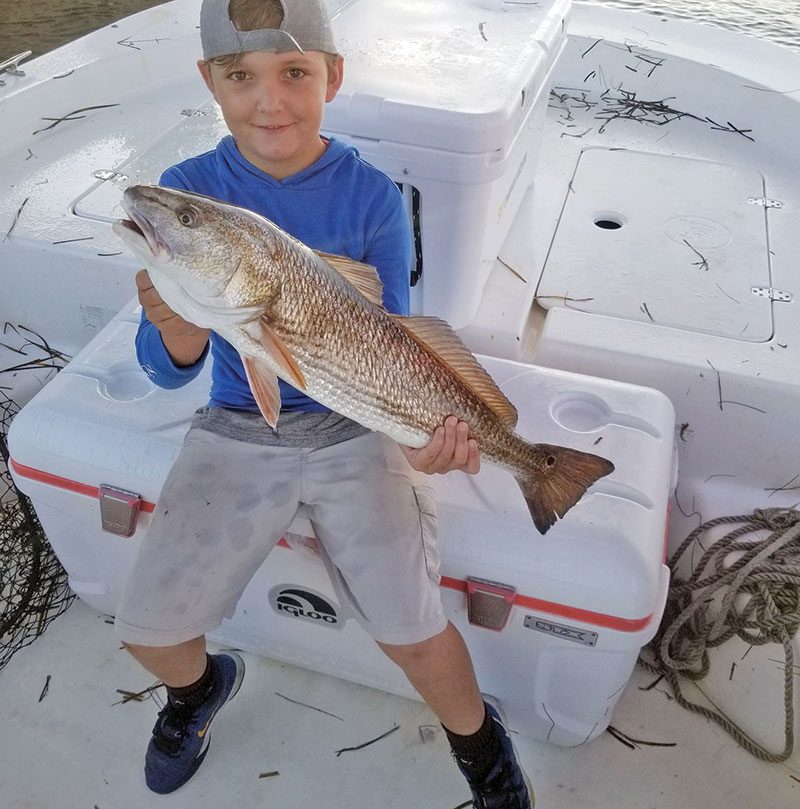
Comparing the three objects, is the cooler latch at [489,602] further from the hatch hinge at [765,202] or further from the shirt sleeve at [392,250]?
the hatch hinge at [765,202]

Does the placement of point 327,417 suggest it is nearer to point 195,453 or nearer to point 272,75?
point 195,453

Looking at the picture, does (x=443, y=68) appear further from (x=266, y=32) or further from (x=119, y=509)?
(x=119, y=509)

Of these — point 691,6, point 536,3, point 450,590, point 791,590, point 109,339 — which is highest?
point 536,3

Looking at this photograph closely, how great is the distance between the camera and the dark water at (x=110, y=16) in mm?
7977

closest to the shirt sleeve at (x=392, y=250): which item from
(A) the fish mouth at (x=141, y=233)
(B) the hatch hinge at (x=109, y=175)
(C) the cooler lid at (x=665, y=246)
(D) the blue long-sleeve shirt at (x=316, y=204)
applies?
(D) the blue long-sleeve shirt at (x=316, y=204)

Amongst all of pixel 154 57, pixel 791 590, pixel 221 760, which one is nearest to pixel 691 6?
pixel 154 57

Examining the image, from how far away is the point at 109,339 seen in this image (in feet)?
7.41

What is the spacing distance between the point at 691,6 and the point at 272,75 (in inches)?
433

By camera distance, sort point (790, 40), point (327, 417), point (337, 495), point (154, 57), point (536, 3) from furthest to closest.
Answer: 1. point (790, 40)
2. point (154, 57)
3. point (536, 3)
4. point (327, 417)
5. point (337, 495)

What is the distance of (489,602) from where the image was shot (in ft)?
5.86

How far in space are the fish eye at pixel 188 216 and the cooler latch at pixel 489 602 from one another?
1.04 m

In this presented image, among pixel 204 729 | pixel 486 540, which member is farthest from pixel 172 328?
pixel 204 729

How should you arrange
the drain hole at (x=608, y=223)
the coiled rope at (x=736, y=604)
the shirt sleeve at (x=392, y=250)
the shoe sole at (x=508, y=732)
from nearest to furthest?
the shirt sleeve at (x=392, y=250) → the shoe sole at (x=508, y=732) → the coiled rope at (x=736, y=604) → the drain hole at (x=608, y=223)

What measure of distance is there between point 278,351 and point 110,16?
8.78 m
